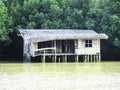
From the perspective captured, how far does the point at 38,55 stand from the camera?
37750mm

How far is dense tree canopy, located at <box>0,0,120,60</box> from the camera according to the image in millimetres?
42094

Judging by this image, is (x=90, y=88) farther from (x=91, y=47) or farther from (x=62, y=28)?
(x=62, y=28)

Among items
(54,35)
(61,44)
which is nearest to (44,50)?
(54,35)

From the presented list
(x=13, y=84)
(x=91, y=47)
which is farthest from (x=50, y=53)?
(x=13, y=84)

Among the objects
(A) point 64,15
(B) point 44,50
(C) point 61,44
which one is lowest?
(B) point 44,50

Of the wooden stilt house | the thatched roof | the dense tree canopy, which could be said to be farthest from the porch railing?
the dense tree canopy

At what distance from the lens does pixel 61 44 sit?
4003cm

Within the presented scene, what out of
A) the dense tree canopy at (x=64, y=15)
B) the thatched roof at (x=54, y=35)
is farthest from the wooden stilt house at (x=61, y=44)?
→ the dense tree canopy at (x=64, y=15)

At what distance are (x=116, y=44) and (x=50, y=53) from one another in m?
6.96

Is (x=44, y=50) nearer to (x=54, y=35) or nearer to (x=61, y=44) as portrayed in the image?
(x=54, y=35)

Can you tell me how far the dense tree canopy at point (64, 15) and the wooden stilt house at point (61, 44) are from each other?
2.79 m

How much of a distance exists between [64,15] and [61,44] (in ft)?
16.8

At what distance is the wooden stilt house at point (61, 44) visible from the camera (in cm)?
3734

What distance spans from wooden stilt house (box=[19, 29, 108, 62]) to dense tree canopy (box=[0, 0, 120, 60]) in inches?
110
